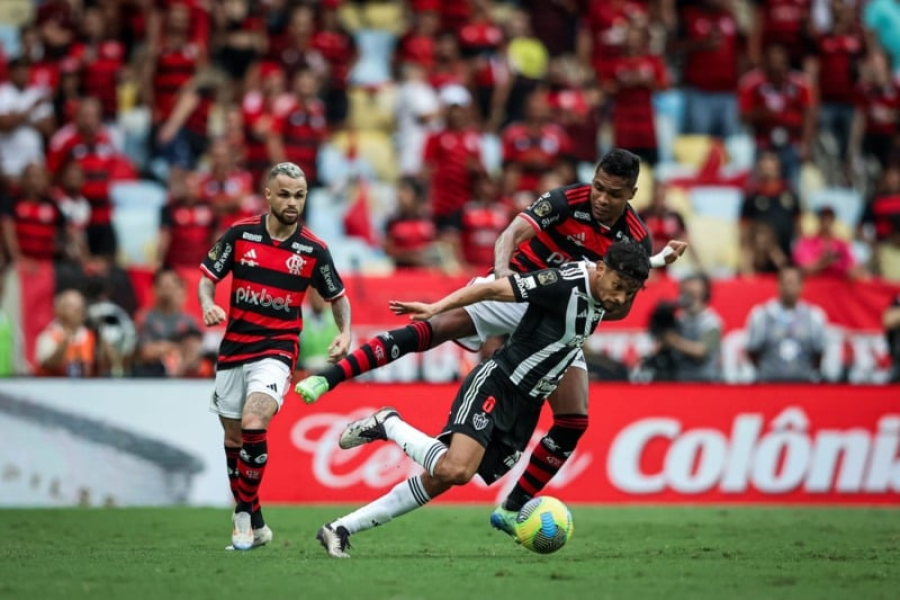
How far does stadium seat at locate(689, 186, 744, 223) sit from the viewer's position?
69.9 ft

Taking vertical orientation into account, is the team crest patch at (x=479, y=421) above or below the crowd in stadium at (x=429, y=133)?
below

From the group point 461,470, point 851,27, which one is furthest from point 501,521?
point 851,27

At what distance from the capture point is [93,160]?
18750 millimetres

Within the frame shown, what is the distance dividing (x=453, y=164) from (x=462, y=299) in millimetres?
10427

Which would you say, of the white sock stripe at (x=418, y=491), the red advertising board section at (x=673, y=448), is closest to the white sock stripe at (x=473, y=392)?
the white sock stripe at (x=418, y=491)

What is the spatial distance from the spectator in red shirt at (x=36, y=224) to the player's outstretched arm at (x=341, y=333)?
7.72 m

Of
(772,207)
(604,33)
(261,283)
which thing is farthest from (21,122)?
(261,283)

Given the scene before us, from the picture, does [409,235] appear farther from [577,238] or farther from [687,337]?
[577,238]

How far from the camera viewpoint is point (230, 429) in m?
10.9

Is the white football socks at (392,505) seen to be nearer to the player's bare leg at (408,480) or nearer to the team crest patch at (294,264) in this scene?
the player's bare leg at (408,480)

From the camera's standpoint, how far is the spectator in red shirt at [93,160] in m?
18.2

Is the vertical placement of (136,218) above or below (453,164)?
below

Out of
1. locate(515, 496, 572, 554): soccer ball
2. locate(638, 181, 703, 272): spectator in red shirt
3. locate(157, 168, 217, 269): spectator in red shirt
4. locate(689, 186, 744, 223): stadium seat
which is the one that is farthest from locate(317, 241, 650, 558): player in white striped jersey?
locate(689, 186, 744, 223): stadium seat

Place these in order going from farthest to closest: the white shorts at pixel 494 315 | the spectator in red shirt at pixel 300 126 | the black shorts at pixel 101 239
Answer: the spectator in red shirt at pixel 300 126
the black shorts at pixel 101 239
the white shorts at pixel 494 315
